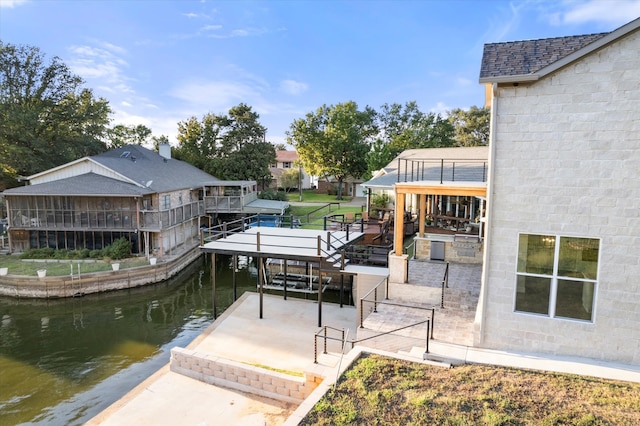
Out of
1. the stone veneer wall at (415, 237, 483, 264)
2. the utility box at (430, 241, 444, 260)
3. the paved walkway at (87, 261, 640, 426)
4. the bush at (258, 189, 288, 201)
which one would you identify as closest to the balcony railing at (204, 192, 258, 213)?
the bush at (258, 189, 288, 201)

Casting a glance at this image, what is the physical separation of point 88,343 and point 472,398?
45.1 ft

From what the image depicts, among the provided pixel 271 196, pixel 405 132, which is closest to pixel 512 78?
pixel 271 196

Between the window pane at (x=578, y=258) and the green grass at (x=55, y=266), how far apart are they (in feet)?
66.2

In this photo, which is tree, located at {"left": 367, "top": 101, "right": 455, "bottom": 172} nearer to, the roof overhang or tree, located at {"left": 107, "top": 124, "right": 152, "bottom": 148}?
the roof overhang

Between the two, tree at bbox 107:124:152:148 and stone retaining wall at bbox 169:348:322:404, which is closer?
stone retaining wall at bbox 169:348:322:404

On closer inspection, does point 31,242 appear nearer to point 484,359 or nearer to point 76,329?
point 76,329

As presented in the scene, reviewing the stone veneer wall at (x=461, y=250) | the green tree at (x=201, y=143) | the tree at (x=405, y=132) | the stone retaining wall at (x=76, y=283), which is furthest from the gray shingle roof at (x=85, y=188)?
the tree at (x=405, y=132)

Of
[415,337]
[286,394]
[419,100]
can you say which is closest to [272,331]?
[286,394]

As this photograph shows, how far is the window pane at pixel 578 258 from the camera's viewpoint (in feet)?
23.1

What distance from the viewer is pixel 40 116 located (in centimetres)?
3316

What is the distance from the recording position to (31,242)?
23250 millimetres

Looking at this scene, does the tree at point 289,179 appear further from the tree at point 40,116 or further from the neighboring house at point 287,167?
the tree at point 40,116

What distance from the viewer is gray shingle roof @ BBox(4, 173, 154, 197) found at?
21812 mm

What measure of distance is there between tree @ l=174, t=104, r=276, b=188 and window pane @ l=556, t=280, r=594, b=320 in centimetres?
3429
